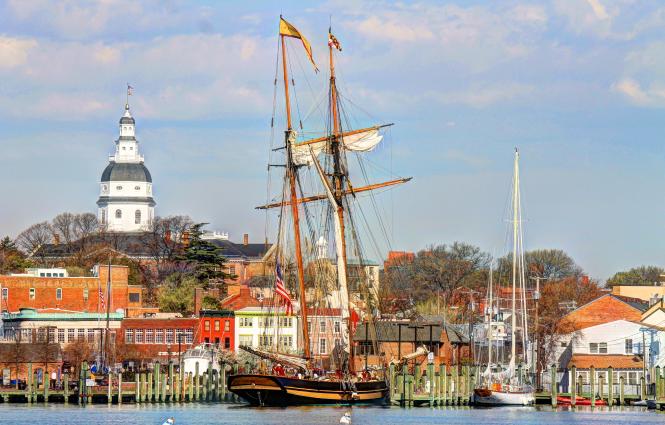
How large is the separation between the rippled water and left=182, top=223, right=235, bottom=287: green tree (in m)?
82.6

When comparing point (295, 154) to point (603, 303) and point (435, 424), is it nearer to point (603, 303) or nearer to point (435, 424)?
point (435, 424)

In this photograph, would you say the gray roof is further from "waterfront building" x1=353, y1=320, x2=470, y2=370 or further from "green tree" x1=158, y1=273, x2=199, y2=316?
"green tree" x1=158, y1=273, x2=199, y2=316

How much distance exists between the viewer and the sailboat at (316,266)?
9519cm

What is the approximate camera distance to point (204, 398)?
109 metres

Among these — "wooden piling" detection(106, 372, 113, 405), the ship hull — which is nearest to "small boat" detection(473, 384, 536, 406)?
the ship hull

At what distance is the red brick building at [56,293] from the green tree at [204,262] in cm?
1310

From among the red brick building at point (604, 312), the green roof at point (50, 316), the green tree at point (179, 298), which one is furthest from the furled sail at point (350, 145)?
the green tree at point (179, 298)

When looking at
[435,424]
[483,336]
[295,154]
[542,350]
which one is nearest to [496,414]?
[435,424]

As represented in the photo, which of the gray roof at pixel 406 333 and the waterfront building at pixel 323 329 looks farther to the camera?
the gray roof at pixel 406 333

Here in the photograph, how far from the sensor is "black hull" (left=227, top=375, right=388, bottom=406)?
3723 inches

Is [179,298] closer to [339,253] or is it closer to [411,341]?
[411,341]

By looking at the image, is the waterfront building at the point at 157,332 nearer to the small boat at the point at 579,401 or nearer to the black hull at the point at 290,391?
the small boat at the point at 579,401

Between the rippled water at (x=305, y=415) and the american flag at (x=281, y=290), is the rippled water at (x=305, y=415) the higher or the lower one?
the lower one

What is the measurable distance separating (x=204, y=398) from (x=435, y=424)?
26.4m
